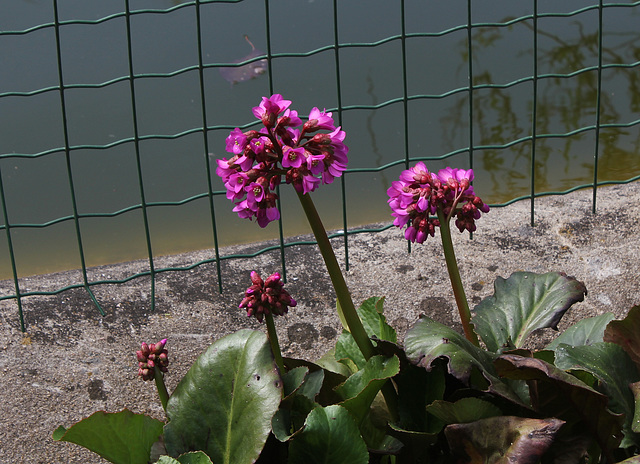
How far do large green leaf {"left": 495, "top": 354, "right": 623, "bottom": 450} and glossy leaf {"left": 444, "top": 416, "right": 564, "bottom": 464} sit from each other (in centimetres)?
6

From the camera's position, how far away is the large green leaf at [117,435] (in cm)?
107

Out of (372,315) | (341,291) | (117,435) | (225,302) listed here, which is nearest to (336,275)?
(341,291)

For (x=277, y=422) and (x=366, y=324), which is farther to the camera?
(x=366, y=324)

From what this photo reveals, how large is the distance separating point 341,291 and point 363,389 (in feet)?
0.45

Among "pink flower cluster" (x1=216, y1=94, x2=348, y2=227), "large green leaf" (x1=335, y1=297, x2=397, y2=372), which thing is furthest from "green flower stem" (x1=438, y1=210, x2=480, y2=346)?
"pink flower cluster" (x1=216, y1=94, x2=348, y2=227)

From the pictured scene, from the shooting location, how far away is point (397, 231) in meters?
2.74

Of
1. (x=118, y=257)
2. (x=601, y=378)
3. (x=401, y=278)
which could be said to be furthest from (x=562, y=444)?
(x=118, y=257)

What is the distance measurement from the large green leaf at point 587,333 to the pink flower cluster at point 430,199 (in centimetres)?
29

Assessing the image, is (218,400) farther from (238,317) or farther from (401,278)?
(401,278)

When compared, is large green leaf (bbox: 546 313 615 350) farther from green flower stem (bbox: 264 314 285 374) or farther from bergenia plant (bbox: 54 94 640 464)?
green flower stem (bbox: 264 314 285 374)

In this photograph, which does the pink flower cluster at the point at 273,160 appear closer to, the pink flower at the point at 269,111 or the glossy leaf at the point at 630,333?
the pink flower at the point at 269,111

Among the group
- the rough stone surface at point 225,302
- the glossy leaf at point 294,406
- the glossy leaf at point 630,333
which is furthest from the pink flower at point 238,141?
the rough stone surface at point 225,302

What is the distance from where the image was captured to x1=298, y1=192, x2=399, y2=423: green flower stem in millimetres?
1043

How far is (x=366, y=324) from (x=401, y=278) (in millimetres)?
1078
